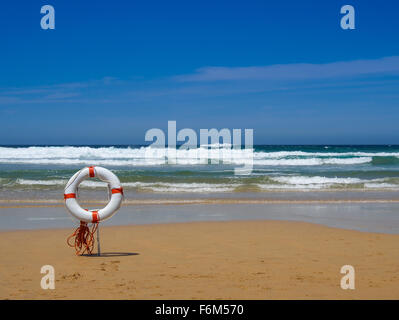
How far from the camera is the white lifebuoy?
589 centimetres

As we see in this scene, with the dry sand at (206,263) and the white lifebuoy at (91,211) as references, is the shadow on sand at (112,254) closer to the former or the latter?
the dry sand at (206,263)

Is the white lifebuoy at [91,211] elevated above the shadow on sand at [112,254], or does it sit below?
above

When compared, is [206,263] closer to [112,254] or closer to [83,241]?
[112,254]

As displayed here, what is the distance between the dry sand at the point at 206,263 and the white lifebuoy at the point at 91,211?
1.62 ft

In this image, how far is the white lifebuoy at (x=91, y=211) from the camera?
5.89 meters

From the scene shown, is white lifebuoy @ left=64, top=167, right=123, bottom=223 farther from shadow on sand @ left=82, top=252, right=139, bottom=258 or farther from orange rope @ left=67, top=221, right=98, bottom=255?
shadow on sand @ left=82, top=252, right=139, bottom=258

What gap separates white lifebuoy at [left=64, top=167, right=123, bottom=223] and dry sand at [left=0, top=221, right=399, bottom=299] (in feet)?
1.62

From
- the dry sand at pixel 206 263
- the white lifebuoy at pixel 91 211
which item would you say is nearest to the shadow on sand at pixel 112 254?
the dry sand at pixel 206 263

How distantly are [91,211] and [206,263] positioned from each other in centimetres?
180

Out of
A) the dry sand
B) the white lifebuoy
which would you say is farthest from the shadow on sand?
the white lifebuoy

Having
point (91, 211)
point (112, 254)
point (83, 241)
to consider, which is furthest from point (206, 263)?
point (91, 211)

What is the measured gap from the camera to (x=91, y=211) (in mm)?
5980
